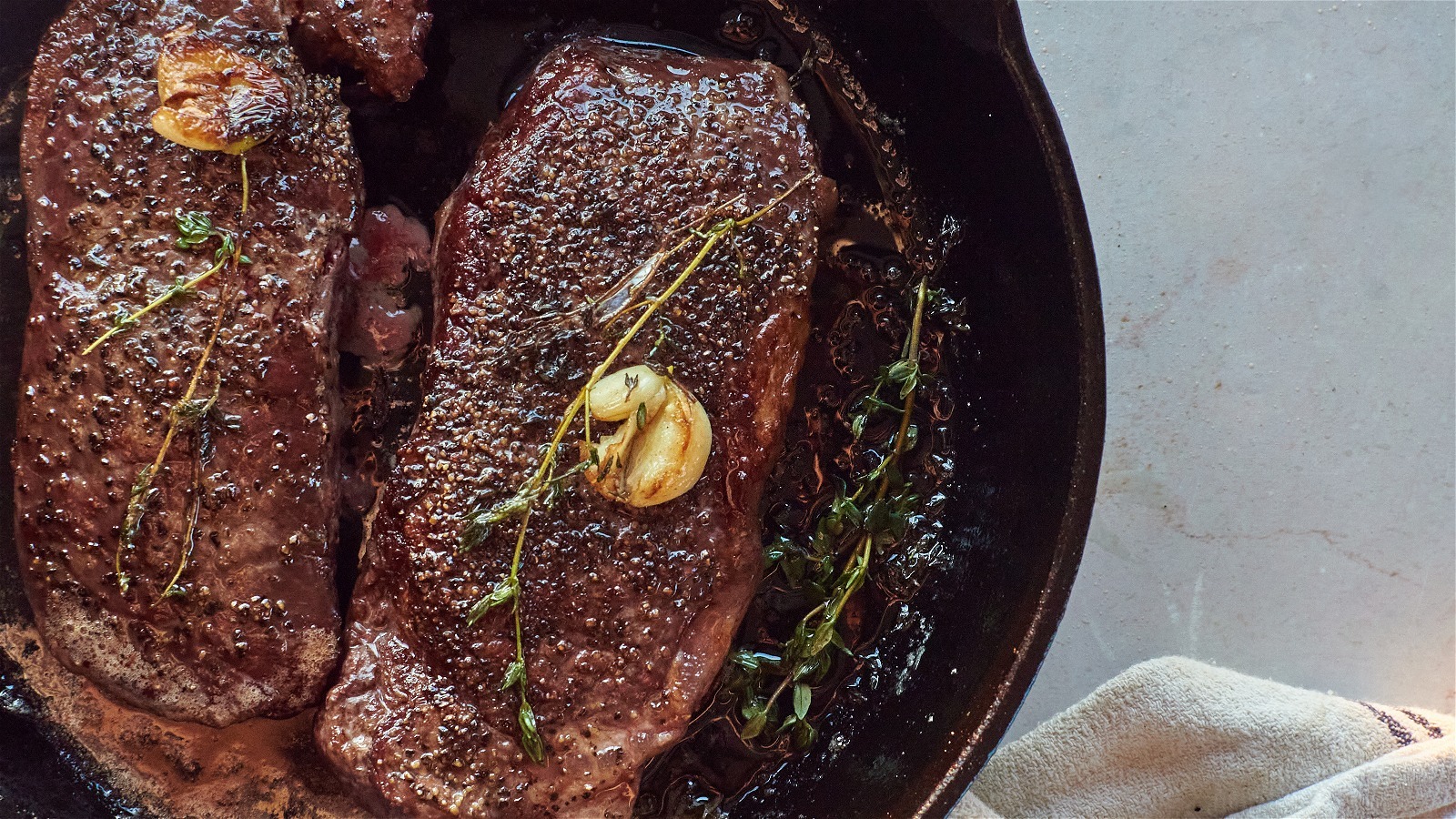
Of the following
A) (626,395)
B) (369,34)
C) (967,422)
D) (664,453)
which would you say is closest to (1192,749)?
(967,422)

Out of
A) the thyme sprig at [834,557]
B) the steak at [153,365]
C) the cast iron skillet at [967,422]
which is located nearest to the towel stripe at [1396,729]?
the cast iron skillet at [967,422]

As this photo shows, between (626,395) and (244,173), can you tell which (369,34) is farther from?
(626,395)

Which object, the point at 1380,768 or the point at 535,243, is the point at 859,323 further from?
the point at 1380,768

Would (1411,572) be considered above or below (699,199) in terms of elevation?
below

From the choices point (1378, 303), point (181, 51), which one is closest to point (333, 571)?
point (181, 51)

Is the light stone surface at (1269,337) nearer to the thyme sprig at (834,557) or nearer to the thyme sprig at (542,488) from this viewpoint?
the thyme sprig at (834,557)

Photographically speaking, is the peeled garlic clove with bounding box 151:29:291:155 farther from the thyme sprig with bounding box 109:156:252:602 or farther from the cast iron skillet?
the cast iron skillet
